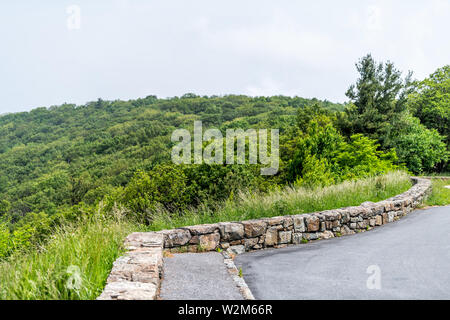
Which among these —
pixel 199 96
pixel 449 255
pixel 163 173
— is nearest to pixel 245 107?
pixel 199 96

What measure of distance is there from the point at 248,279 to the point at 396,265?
7.95 feet

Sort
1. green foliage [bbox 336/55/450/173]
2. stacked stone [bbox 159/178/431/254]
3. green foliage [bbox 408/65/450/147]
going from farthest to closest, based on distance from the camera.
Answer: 1. green foliage [bbox 408/65/450/147]
2. green foliage [bbox 336/55/450/173]
3. stacked stone [bbox 159/178/431/254]

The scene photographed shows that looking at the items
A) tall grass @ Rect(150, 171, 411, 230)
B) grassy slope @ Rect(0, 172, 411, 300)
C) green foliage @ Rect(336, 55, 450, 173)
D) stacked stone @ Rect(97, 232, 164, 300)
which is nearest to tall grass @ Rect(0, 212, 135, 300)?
grassy slope @ Rect(0, 172, 411, 300)

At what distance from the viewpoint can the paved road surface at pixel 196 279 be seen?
4.20m

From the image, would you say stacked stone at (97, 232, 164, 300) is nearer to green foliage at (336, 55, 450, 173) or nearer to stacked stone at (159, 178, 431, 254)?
stacked stone at (159, 178, 431, 254)

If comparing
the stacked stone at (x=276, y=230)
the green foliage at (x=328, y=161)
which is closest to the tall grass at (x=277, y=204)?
the stacked stone at (x=276, y=230)

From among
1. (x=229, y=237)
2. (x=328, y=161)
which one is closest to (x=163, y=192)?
(x=328, y=161)

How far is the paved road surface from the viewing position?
13.8ft

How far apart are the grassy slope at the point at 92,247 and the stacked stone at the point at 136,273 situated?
160 mm

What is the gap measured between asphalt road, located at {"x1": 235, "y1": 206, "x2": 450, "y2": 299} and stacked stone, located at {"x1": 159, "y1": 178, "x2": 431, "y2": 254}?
0.29 m

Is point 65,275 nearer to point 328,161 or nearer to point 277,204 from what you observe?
point 277,204

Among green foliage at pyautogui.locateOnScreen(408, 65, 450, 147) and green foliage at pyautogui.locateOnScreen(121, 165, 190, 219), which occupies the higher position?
green foliage at pyautogui.locateOnScreen(408, 65, 450, 147)
